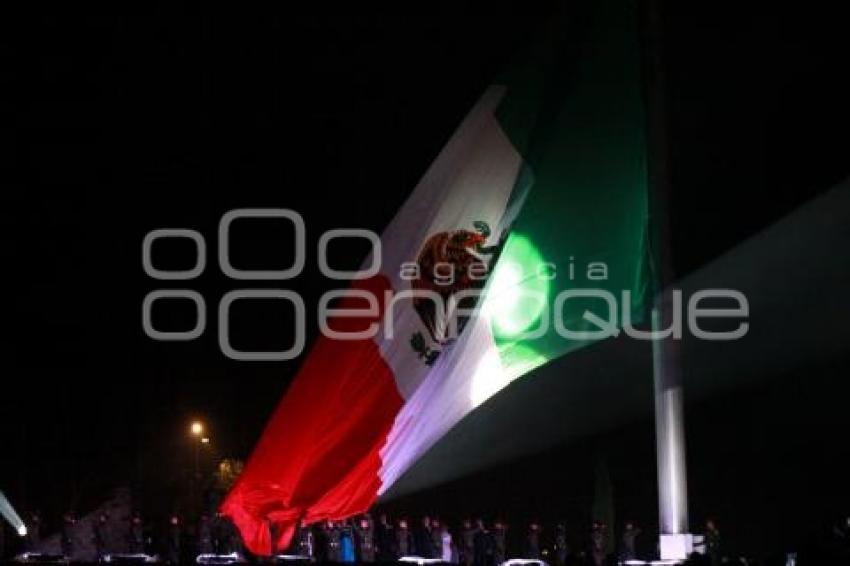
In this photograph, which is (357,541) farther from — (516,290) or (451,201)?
(516,290)

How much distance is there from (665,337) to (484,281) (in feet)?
7.49

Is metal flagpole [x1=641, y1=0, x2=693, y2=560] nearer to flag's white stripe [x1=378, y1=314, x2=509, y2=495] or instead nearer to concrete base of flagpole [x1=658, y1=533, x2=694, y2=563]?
concrete base of flagpole [x1=658, y1=533, x2=694, y2=563]

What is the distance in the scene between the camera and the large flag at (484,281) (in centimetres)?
1342

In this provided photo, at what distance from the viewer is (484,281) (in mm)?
13812

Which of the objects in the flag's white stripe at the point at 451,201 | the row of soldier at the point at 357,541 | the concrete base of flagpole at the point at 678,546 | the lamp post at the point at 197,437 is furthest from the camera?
the lamp post at the point at 197,437

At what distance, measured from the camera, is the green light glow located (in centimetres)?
1343

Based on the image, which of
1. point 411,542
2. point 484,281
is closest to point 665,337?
point 484,281

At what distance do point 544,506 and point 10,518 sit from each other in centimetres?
1352

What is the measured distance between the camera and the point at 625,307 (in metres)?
13.2

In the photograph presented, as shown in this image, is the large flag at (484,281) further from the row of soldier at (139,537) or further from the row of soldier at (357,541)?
the row of soldier at (139,537)

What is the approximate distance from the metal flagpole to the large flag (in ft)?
2.05

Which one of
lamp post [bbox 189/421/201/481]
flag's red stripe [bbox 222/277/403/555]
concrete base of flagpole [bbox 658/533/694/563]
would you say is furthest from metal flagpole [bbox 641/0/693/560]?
lamp post [bbox 189/421/201/481]

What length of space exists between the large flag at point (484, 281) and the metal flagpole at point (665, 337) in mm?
625

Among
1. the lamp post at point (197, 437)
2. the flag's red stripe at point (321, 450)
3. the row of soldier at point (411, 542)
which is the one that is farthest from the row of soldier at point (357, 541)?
the flag's red stripe at point (321, 450)
